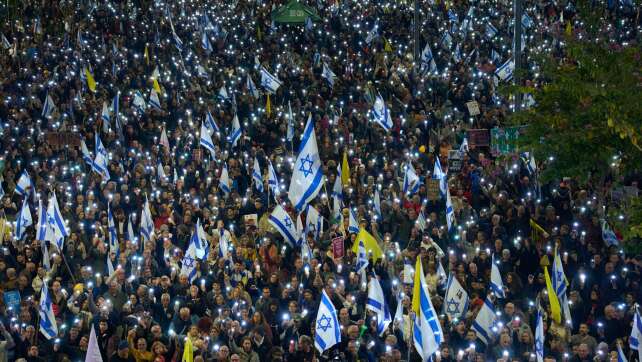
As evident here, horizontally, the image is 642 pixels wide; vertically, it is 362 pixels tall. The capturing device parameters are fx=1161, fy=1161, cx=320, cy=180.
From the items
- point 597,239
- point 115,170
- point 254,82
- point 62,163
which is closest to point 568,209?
point 597,239

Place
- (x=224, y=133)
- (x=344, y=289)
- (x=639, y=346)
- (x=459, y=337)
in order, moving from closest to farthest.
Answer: (x=639, y=346) < (x=459, y=337) < (x=344, y=289) < (x=224, y=133)

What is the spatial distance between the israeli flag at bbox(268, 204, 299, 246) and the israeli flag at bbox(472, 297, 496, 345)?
16.0 ft

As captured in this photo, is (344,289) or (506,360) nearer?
(506,360)

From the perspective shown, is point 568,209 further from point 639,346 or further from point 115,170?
point 115,170

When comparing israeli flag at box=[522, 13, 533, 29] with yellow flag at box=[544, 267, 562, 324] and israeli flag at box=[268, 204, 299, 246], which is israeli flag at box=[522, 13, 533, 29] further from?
yellow flag at box=[544, 267, 562, 324]

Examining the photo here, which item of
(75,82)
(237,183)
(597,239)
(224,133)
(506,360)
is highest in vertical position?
(75,82)

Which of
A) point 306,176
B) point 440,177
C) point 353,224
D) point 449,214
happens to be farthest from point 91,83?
point 306,176

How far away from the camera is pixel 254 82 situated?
111ft

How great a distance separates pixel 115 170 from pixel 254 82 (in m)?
9.89

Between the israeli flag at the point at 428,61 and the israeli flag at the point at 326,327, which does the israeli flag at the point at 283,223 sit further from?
the israeli flag at the point at 428,61

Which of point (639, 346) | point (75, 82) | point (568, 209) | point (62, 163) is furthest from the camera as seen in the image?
point (75, 82)

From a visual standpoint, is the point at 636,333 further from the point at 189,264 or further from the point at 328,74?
the point at 328,74

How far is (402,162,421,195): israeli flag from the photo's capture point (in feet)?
71.7

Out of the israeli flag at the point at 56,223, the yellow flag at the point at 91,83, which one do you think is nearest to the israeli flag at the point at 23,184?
the israeli flag at the point at 56,223
